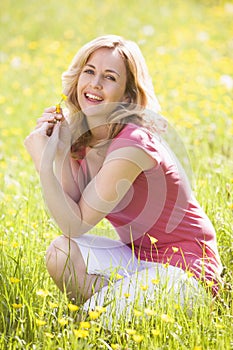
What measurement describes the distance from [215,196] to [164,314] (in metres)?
0.97

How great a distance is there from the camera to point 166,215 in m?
2.19

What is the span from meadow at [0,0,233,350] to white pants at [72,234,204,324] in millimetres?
51

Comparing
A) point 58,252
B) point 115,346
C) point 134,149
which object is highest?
point 134,149

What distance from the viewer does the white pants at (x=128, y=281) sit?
1.89m

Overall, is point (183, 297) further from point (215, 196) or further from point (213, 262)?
point (215, 196)

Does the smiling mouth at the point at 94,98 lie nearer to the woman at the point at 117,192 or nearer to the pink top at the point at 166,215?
the woman at the point at 117,192

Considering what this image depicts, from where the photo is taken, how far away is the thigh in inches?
82.7

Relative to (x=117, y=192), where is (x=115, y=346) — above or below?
below

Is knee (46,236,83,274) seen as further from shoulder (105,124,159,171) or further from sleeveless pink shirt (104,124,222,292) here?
shoulder (105,124,159,171)

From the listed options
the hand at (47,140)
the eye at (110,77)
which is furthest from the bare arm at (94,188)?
the eye at (110,77)

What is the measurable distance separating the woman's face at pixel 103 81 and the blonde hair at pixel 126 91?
0.03 metres

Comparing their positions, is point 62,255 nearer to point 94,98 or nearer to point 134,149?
point 134,149

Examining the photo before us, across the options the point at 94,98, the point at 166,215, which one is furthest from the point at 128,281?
the point at 94,98

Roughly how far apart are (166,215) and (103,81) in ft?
1.85
